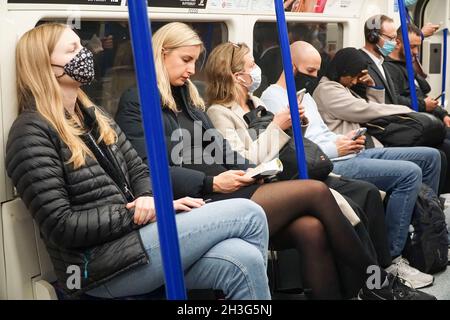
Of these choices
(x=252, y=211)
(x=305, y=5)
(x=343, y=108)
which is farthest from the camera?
(x=305, y=5)

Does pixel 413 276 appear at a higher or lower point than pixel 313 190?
lower

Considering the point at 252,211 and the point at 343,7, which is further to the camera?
the point at 343,7

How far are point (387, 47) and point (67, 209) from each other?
325cm

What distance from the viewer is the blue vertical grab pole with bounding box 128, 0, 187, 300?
1662mm

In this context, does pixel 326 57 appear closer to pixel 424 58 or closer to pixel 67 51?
pixel 424 58

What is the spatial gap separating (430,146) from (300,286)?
1.93 meters

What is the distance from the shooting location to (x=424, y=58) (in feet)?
20.8

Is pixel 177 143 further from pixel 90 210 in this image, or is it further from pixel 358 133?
pixel 358 133

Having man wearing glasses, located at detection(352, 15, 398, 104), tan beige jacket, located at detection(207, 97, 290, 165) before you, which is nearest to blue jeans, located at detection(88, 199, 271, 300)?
tan beige jacket, located at detection(207, 97, 290, 165)

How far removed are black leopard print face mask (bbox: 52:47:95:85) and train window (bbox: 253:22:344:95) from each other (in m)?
1.93

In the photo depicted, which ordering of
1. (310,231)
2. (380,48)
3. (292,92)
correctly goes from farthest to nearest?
(380,48) < (292,92) < (310,231)

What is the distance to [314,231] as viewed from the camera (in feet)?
8.31

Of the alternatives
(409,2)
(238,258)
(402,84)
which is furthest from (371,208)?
(409,2)

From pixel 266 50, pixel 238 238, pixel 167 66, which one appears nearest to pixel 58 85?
pixel 167 66
